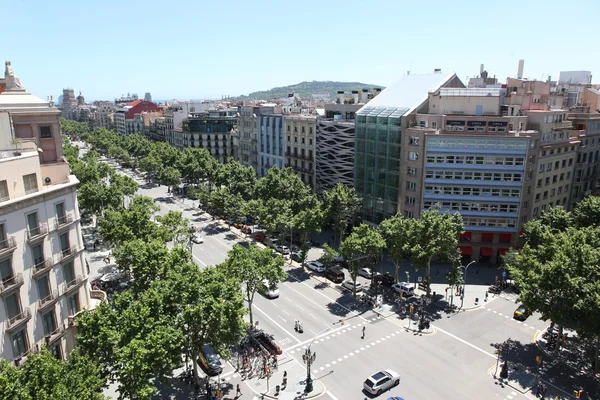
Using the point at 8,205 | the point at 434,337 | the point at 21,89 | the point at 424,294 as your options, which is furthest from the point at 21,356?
the point at 424,294

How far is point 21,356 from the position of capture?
33.6 m

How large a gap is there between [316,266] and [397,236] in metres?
16.0

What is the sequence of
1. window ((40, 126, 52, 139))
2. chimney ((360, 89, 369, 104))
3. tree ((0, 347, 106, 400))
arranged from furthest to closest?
chimney ((360, 89, 369, 104)) < window ((40, 126, 52, 139)) < tree ((0, 347, 106, 400))

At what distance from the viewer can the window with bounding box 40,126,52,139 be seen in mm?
41625

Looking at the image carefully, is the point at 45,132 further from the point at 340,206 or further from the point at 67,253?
the point at 340,206

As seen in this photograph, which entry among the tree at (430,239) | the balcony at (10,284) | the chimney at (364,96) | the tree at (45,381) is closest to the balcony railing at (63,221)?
the balcony at (10,284)

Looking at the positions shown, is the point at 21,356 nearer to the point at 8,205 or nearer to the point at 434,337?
the point at 8,205

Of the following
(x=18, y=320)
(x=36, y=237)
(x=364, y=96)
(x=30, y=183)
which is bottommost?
(x=18, y=320)

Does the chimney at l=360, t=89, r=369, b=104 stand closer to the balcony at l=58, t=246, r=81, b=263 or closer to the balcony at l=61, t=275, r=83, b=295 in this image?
the balcony at l=58, t=246, r=81, b=263

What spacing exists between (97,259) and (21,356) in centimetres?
4280

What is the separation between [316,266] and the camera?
6938 cm

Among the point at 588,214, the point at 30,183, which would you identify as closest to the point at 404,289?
the point at 588,214

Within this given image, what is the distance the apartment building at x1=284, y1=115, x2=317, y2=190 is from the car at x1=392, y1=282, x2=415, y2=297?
1567 inches

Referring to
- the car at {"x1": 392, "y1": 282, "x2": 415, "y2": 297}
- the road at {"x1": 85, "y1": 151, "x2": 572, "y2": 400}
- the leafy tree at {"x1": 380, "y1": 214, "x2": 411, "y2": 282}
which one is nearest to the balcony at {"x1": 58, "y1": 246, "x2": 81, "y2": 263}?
the road at {"x1": 85, "y1": 151, "x2": 572, "y2": 400}
